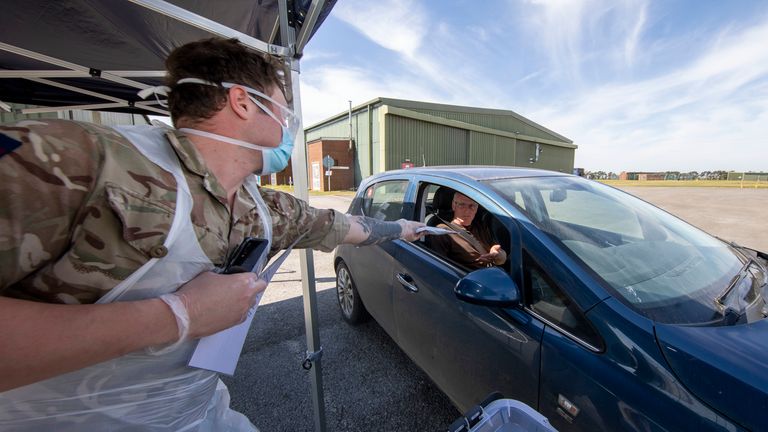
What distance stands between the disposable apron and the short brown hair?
103mm

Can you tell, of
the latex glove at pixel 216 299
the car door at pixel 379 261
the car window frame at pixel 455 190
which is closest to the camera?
the latex glove at pixel 216 299

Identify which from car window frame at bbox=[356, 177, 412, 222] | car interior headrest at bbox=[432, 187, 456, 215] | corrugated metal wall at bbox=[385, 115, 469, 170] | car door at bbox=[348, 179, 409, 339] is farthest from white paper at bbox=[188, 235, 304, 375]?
corrugated metal wall at bbox=[385, 115, 469, 170]

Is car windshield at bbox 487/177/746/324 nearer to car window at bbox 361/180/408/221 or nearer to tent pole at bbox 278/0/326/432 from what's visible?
car window at bbox 361/180/408/221

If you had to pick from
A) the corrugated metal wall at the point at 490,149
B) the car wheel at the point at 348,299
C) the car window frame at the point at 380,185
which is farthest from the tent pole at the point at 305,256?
the corrugated metal wall at the point at 490,149

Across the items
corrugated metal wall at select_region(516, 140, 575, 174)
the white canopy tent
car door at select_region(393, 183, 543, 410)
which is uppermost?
corrugated metal wall at select_region(516, 140, 575, 174)

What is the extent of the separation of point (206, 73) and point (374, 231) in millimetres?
1047

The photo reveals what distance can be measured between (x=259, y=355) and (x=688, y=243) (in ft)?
10.2

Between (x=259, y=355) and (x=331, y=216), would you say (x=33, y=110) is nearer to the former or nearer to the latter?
(x=259, y=355)

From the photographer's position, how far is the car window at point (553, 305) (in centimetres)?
125

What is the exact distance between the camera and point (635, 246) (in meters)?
1.70

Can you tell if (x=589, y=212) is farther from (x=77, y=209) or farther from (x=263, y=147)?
(x=77, y=209)

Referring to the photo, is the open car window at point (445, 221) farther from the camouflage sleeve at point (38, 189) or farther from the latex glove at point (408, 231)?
the camouflage sleeve at point (38, 189)

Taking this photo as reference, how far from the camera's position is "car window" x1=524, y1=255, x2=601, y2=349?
1249mm

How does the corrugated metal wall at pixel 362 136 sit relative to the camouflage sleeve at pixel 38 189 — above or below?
above
